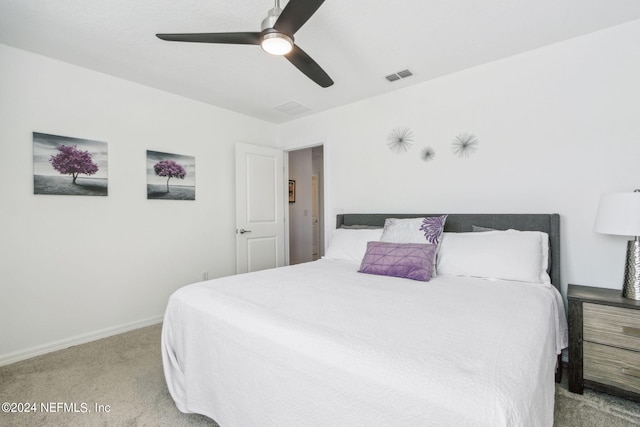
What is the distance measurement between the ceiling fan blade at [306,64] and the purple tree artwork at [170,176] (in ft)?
6.45

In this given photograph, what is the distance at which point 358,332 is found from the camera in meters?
1.16

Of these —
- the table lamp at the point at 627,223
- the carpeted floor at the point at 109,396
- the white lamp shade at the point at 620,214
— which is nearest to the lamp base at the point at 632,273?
the table lamp at the point at 627,223

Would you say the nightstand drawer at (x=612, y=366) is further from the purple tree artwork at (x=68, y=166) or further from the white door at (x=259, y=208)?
the purple tree artwork at (x=68, y=166)

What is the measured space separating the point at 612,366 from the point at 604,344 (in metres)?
0.12

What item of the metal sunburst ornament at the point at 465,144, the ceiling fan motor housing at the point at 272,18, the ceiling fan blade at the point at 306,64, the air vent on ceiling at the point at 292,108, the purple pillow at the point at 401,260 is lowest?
the purple pillow at the point at 401,260

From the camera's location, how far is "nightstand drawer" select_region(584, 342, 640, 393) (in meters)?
1.69

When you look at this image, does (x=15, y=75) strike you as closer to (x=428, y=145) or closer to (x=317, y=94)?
(x=317, y=94)

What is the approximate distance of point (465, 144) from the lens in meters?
2.75

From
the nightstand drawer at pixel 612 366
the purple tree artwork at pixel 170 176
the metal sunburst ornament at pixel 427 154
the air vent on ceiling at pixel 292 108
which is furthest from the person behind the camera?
the air vent on ceiling at pixel 292 108

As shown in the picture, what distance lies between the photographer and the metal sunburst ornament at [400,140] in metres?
3.11

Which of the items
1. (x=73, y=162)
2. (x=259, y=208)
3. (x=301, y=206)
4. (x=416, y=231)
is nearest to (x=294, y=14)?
(x=416, y=231)

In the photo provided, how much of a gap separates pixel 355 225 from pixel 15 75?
3.19 m

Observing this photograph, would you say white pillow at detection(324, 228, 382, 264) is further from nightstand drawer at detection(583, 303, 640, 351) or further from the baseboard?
the baseboard

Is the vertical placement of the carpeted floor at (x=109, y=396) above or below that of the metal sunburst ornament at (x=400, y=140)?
below
